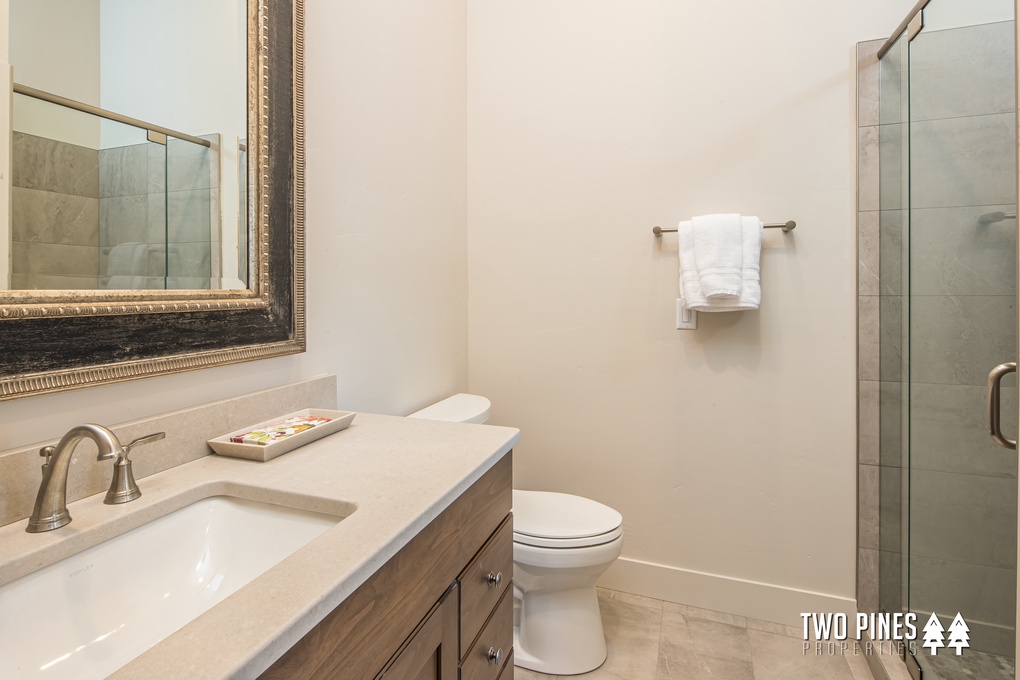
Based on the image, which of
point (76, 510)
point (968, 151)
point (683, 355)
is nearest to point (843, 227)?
point (968, 151)

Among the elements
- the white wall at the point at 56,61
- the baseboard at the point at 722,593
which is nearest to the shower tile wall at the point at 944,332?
the baseboard at the point at 722,593

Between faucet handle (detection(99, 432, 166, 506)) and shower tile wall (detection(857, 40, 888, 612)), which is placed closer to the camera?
faucet handle (detection(99, 432, 166, 506))

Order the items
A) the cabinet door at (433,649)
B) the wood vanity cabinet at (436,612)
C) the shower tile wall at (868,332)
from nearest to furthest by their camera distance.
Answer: the wood vanity cabinet at (436,612)
the cabinet door at (433,649)
the shower tile wall at (868,332)

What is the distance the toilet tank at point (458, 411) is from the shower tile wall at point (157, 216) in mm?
831

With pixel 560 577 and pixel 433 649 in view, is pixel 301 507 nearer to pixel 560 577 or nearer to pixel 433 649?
pixel 433 649

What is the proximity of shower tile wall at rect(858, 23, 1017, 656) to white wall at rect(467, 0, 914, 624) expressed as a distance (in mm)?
70


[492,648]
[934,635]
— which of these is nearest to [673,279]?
[934,635]

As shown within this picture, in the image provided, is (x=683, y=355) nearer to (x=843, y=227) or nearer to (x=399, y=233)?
(x=843, y=227)

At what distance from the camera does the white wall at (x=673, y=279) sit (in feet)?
5.90

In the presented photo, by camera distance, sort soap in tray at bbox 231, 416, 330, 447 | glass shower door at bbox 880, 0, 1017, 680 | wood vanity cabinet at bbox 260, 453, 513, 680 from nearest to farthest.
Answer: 1. wood vanity cabinet at bbox 260, 453, 513, 680
2. soap in tray at bbox 231, 416, 330, 447
3. glass shower door at bbox 880, 0, 1017, 680

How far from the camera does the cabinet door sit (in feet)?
2.35

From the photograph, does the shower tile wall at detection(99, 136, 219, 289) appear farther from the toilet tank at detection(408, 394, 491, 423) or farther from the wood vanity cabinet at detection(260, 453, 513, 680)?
the toilet tank at detection(408, 394, 491, 423)

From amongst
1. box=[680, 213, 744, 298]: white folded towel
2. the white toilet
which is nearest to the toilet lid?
the white toilet

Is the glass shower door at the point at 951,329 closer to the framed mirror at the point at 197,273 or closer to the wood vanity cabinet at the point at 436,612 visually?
the wood vanity cabinet at the point at 436,612
